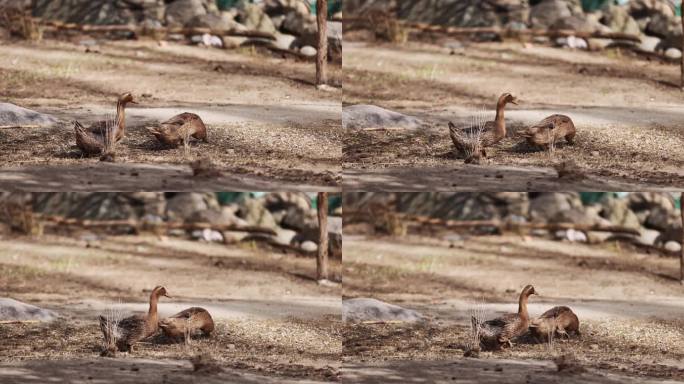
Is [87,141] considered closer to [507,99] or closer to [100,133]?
[100,133]

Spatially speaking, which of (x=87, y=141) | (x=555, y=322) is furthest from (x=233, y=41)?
(x=555, y=322)

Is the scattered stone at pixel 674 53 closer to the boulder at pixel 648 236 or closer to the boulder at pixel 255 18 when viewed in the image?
the boulder at pixel 648 236

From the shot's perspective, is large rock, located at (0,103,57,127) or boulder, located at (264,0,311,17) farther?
boulder, located at (264,0,311,17)

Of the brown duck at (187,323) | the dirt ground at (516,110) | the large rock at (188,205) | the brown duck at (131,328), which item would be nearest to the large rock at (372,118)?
the dirt ground at (516,110)

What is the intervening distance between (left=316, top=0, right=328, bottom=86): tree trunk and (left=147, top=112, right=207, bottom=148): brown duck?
1219mm

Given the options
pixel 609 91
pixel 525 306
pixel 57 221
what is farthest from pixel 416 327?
pixel 57 221

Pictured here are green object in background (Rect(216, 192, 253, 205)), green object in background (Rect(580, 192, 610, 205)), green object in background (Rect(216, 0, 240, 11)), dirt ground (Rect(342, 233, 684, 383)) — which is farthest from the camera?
green object in background (Rect(580, 192, 610, 205))

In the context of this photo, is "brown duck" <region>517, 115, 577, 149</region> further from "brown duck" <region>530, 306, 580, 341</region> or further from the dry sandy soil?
the dry sandy soil

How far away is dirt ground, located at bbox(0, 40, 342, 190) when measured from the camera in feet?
35.6

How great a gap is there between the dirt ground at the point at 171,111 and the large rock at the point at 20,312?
1097mm

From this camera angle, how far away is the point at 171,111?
449 inches

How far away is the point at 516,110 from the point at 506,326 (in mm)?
1938

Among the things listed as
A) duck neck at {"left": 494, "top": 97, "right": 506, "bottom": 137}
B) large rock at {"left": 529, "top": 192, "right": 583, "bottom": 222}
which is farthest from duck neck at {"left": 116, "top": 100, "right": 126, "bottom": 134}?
large rock at {"left": 529, "top": 192, "right": 583, "bottom": 222}

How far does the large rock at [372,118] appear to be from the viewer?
11.2 m
